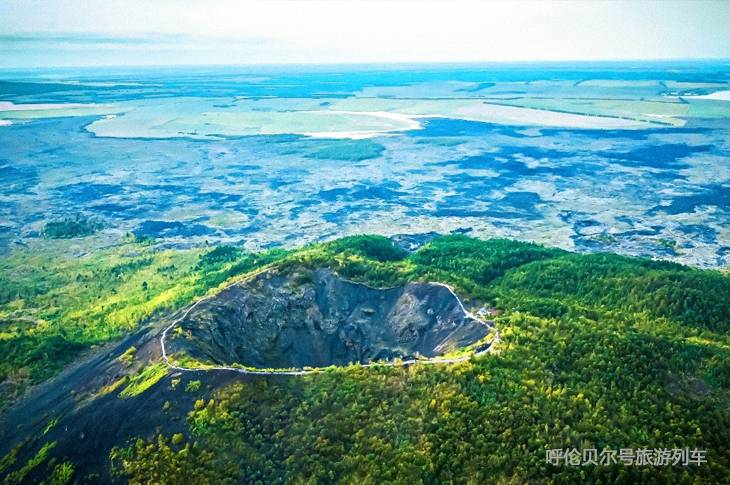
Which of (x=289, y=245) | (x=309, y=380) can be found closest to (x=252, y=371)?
(x=309, y=380)

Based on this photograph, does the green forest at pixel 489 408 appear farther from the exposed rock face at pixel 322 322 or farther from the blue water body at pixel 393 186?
the blue water body at pixel 393 186

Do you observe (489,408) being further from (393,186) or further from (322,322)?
(393,186)

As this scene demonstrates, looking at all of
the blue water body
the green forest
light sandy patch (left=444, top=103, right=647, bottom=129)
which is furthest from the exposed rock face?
light sandy patch (left=444, top=103, right=647, bottom=129)

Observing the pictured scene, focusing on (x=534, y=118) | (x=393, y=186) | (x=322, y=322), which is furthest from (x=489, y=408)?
(x=534, y=118)

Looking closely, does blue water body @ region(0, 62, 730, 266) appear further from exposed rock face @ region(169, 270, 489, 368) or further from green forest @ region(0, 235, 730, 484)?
green forest @ region(0, 235, 730, 484)

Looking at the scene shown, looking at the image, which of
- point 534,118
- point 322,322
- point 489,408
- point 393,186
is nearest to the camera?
point 489,408

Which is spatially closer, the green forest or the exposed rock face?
the green forest

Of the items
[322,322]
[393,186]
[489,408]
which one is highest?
[489,408]

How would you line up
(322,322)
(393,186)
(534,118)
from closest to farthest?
(322,322)
(393,186)
(534,118)
